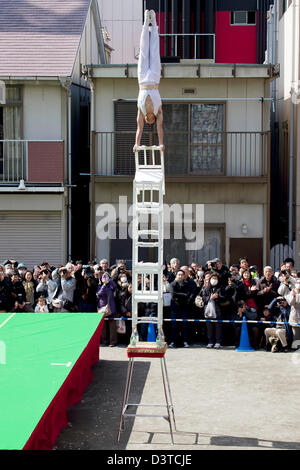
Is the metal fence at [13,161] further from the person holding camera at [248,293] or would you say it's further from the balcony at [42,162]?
the person holding camera at [248,293]

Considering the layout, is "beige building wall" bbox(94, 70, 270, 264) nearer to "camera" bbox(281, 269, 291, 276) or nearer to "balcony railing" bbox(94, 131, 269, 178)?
"balcony railing" bbox(94, 131, 269, 178)

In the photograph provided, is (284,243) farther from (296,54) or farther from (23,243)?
(23,243)

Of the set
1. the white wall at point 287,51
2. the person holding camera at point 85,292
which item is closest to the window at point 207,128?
the white wall at point 287,51

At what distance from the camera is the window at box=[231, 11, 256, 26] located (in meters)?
34.5

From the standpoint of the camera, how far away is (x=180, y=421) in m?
10.9

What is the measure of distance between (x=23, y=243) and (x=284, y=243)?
8502 millimetres

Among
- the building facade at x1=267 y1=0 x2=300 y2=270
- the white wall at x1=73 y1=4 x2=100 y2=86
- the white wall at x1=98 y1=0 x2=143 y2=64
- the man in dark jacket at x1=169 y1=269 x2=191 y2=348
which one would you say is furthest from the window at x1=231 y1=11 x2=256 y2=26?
the man in dark jacket at x1=169 y1=269 x2=191 y2=348

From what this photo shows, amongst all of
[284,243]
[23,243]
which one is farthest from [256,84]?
[23,243]

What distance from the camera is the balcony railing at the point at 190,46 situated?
3231 cm

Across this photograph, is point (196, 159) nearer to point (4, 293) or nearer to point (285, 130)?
point (285, 130)

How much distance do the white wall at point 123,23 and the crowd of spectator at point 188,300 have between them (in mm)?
17980

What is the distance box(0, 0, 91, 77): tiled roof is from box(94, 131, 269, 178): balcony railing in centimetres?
254

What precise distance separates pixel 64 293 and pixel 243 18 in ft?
75.9

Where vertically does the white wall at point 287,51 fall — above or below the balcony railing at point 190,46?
below
